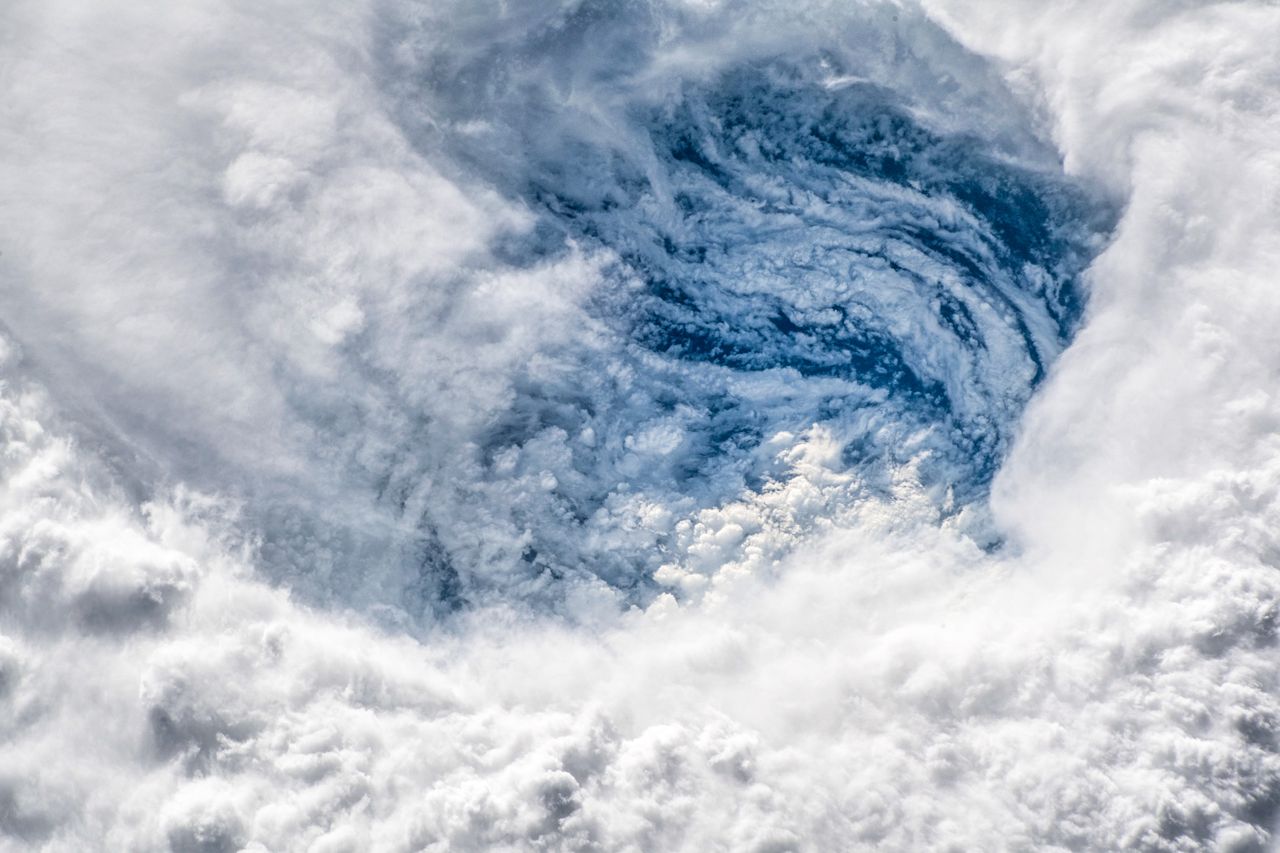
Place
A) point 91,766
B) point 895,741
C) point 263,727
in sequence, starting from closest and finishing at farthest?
point 91,766, point 263,727, point 895,741

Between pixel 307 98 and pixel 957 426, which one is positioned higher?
pixel 307 98

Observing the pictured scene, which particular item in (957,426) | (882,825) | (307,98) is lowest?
(882,825)

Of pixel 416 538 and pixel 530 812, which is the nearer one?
pixel 530 812

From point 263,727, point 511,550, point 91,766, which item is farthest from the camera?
point 511,550

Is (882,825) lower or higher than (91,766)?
higher

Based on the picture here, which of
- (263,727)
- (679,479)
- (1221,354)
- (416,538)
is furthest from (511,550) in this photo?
(1221,354)

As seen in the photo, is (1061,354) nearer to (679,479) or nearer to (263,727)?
(679,479)

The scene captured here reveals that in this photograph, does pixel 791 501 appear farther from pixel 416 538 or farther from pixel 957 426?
pixel 416 538

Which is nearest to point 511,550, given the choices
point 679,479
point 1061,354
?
point 679,479

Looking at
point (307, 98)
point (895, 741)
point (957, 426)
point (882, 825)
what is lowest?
point (882, 825)
